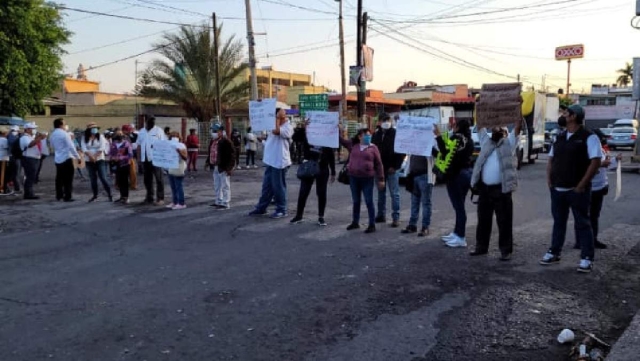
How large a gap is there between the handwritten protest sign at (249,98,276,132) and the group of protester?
Answer: 0.27 m

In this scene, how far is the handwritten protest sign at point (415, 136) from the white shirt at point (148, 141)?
223 inches

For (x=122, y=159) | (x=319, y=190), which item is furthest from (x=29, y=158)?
(x=319, y=190)

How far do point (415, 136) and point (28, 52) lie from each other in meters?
28.8

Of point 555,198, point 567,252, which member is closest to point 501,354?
point 555,198

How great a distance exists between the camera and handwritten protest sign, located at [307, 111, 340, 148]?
9.73 metres

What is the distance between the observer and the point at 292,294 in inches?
227

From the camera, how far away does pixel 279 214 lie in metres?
10.6

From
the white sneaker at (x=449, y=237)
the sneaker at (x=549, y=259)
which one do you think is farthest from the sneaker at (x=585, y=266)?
the white sneaker at (x=449, y=237)

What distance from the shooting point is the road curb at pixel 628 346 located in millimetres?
4011

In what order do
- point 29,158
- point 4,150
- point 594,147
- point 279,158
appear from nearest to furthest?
point 594,147, point 279,158, point 29,158, point 4,150

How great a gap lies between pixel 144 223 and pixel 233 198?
3585 millimetres

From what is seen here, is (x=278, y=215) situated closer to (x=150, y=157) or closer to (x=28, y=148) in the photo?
(x=150, y=157)

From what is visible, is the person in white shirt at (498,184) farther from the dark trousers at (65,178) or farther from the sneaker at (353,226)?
the dark trousers at (65,178)

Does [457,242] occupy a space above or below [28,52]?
below
